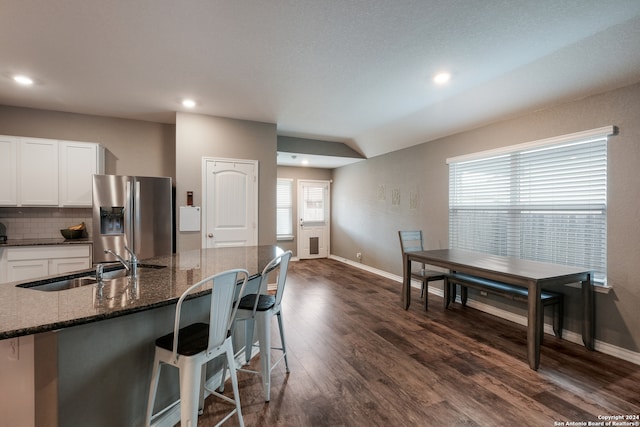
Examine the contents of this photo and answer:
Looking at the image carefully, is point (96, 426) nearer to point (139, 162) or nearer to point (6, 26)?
point (6, 26)

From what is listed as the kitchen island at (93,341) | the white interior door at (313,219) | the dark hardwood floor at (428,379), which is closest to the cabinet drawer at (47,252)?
the kitchen island at (93,341)

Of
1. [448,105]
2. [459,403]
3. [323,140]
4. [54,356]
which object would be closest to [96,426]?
[54,356]

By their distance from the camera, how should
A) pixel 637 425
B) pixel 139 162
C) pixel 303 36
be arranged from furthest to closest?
1. pixel 139 162
2. pixel 303 36
3. pixel 637 425

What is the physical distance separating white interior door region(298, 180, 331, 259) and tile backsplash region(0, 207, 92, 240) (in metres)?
4.36

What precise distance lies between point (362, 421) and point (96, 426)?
56.5 inches

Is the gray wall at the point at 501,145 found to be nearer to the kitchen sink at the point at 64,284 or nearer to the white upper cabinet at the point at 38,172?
the kitchen sink at the point at 64,284

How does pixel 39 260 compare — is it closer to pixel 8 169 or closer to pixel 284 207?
pixel 8 169

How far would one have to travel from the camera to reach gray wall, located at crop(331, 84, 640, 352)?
2566mm

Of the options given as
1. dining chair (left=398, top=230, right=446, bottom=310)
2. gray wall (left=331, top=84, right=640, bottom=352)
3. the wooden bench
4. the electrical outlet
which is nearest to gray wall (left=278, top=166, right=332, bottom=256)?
gray wall (left=331, top=84, right=640, bottom=352)

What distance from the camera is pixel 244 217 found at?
444 cm

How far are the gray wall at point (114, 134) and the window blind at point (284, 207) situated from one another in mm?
2952

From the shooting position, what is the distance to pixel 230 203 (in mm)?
4348

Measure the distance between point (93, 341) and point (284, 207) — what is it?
596 centimetres

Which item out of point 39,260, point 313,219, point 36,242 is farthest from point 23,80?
point 313,219
